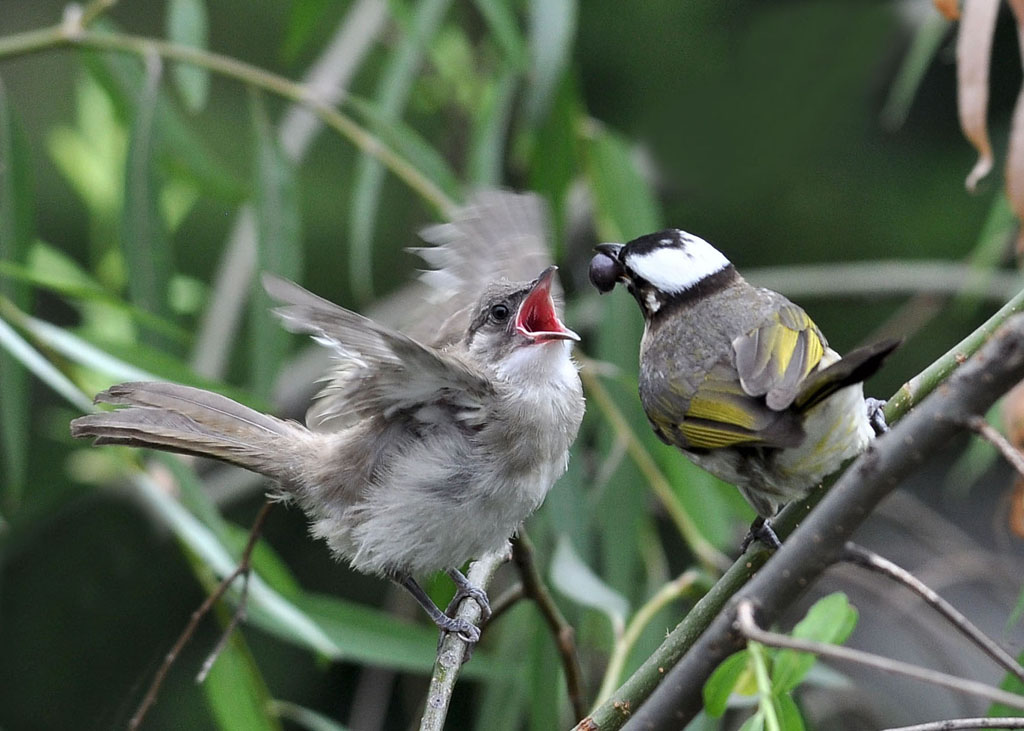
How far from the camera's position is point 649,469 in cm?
295

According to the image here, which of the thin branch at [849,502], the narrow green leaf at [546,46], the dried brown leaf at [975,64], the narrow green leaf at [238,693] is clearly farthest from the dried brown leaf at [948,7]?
the narrow green leaf at [238,693]

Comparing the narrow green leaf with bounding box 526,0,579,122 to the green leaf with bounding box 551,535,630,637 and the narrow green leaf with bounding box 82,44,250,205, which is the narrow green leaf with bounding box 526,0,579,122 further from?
the green leaf with bounding box 551,535,630,637

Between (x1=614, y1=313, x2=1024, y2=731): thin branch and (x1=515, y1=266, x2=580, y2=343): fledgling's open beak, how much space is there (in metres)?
1.20

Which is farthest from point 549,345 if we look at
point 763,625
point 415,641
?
point 763,625

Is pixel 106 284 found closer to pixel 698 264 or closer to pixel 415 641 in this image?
pixel 415 641

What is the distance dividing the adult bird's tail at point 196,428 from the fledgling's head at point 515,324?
415 mm

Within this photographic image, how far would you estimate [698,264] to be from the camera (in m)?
2.49

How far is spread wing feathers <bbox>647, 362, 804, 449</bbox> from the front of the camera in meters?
1.95

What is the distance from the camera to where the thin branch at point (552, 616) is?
2197 mm

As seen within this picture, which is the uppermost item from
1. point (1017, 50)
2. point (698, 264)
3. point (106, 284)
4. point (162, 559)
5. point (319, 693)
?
point (1017, 50)

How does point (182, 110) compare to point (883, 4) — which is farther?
point (182, 110)

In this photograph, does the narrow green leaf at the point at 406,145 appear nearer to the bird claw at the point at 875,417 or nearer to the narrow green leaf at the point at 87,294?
the narrow green leaf at the point at 87,294

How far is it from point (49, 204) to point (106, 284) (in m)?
1.98

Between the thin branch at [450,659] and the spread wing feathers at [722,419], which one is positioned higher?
the spread wing feathers at [722,419]
